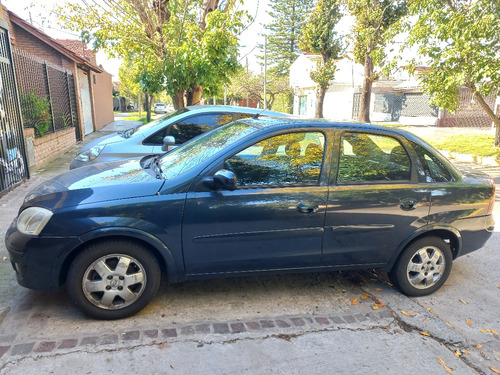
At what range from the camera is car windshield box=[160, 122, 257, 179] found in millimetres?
3445

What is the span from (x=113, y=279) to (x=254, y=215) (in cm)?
124

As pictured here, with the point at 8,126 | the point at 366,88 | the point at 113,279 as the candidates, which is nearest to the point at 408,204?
the point at 113,279

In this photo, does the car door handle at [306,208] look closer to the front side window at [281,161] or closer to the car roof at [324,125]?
the front side window at [281,161]

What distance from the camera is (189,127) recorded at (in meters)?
6.53

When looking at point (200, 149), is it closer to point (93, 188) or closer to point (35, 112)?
point (93, 188)

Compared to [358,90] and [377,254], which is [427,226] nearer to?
[377,254]

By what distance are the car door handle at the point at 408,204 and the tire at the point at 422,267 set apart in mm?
383

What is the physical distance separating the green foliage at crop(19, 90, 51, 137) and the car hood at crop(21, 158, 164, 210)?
680cm

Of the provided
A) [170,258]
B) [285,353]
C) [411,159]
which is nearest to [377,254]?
[411,159]

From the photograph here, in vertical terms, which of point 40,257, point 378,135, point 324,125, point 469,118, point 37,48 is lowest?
point 469,118

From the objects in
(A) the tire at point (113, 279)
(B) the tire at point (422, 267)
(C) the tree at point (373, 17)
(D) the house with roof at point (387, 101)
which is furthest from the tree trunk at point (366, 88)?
(A) the tire at point (113, 279)

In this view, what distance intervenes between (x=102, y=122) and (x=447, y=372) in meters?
22.3

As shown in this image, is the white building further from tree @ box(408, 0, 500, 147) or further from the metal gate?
the metal gate

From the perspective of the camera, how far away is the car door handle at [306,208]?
3338mm
